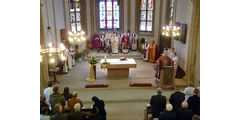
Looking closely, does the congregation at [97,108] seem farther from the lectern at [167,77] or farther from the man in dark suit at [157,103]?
the lectern at [167,77]

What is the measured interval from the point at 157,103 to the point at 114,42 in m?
10.3

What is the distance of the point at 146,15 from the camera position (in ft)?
54.4

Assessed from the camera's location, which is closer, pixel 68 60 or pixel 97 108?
pixel 97 108

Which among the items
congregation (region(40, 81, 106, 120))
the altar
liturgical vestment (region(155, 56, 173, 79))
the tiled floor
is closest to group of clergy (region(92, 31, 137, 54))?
the tiled floor

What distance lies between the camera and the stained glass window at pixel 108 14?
685 inches

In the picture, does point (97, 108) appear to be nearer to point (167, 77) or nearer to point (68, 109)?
point (68, 109)

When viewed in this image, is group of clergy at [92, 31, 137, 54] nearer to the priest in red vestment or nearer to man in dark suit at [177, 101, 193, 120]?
the priest in red vestment

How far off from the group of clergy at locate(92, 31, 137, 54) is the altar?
515cm

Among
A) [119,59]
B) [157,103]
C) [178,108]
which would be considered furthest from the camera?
[119,59]

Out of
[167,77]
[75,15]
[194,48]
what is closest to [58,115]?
[167,77]

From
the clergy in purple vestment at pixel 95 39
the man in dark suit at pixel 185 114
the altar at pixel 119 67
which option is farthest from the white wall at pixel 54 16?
the man in dark suit at pixel 185 114

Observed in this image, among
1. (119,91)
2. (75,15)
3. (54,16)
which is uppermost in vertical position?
(75,15)

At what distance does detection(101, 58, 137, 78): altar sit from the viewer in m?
10.2

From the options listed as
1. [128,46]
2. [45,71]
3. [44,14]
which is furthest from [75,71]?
[128,46]
